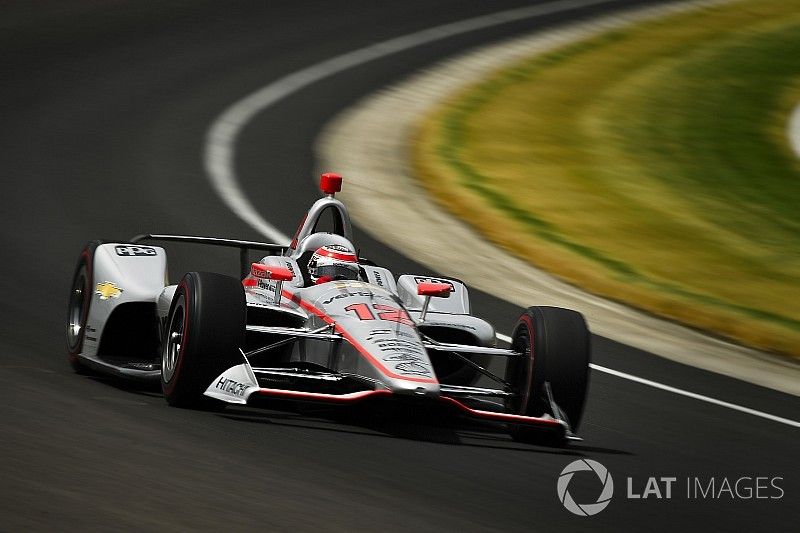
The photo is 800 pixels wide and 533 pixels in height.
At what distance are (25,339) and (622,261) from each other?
5979 mm

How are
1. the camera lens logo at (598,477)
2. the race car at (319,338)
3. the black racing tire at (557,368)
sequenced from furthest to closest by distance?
the black racing tire at (557,368), the race car at (319,338), the camera lens logo at (598,477)

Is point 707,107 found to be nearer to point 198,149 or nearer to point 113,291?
point 198,149

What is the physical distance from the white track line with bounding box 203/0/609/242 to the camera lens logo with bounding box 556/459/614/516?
6246 mm

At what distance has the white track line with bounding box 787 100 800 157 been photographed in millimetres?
18500

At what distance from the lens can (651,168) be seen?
1706 centimetres

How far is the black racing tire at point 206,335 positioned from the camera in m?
7.83

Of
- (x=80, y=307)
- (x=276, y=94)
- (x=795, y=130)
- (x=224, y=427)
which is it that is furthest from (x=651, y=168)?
(x=224, y=427)

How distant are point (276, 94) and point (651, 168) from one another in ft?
19.5

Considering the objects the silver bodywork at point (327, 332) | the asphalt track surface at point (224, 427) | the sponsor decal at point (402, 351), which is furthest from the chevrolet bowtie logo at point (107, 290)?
the sponsor decal at point (402, 351)

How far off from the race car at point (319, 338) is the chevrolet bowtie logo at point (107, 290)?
1 centimetres

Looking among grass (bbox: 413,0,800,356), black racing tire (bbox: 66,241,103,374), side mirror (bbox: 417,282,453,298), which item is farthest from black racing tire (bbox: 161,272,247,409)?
grass (bbox: 413,0,800,356)

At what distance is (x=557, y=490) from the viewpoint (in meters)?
7.30

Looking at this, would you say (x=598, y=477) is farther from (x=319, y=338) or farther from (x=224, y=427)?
(x=224, y=427)

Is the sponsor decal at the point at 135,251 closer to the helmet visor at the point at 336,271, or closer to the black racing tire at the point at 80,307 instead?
the black racing tire at the point at 80,307
